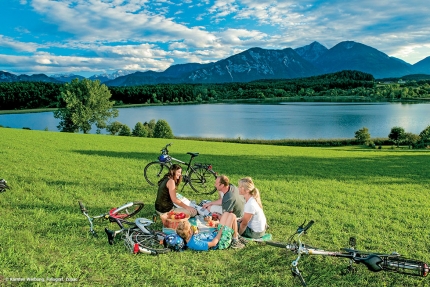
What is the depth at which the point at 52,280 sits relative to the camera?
19.7 feet

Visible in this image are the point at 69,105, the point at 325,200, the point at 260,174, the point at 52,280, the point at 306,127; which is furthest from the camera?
the point at 306,127

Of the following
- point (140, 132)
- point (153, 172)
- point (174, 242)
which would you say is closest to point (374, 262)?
point (174, 242)

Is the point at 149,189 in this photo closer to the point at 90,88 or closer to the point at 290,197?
the point at 290,197

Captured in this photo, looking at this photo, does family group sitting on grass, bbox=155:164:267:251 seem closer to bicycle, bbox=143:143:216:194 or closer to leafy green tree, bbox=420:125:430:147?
bicycle, bbox=143:143:216:194

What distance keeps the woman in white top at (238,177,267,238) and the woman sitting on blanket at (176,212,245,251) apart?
0.34m

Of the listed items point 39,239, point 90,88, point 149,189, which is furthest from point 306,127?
point 39,239

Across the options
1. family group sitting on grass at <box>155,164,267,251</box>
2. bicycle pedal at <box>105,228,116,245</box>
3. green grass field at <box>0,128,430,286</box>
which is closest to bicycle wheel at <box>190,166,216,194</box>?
green grass field at <box>0,128,430,286</box>

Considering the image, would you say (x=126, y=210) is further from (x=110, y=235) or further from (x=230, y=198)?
(x=230, y=198)

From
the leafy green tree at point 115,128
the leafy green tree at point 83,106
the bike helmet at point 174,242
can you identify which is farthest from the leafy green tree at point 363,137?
the bike helmet at point 174,242

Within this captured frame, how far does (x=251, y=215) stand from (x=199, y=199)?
4695mm

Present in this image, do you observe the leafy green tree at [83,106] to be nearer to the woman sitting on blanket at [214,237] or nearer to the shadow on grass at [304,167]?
the shadow on grass at [304,167]

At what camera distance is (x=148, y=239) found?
7.80m

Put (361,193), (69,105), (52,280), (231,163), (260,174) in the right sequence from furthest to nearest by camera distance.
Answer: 1. (69,105)
2. (231,163)
3. (260,174)
4. (361,193)
5. (52,280)

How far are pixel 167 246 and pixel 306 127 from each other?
82274mm
